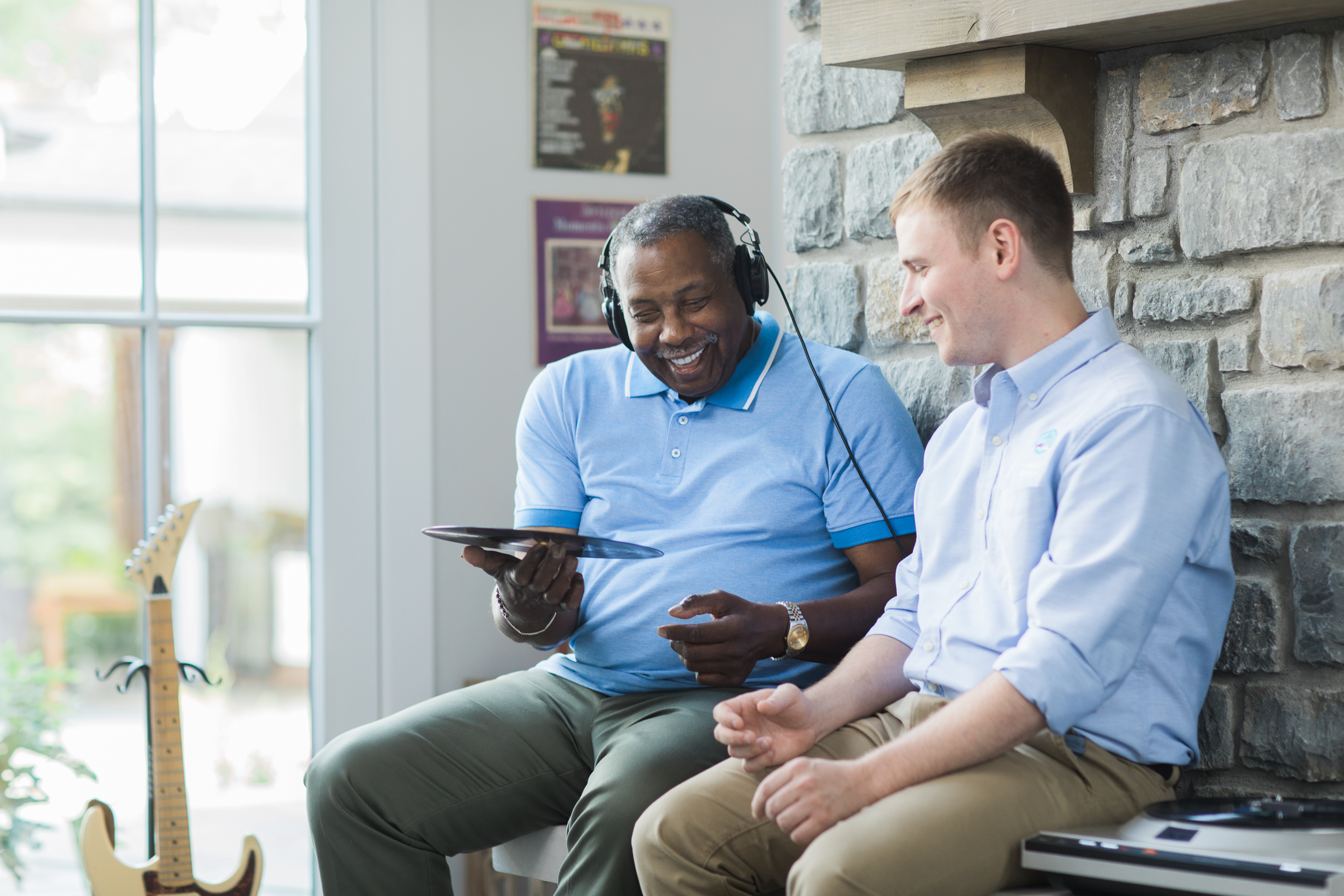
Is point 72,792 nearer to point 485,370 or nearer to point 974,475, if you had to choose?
point 485,370

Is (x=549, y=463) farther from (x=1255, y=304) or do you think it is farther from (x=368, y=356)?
(x=1255, y=304)

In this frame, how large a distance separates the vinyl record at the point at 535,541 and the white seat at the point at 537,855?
0.42 meters

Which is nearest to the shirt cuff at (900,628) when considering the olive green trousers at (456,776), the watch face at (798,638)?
the watch face at (798,638)

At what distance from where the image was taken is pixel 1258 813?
46.9 inches

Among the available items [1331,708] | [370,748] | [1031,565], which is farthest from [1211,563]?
[370,748]

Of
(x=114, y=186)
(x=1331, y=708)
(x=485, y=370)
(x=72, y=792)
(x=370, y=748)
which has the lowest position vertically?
(x=72, y=792)

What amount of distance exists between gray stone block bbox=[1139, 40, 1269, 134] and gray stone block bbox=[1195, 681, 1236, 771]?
0.72 metres

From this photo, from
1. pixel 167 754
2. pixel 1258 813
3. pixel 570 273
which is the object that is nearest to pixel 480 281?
pixel 570 273

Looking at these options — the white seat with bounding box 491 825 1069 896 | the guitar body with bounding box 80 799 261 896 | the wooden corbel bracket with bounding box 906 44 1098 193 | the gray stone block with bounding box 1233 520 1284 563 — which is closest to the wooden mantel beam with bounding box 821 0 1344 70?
the wooden corbel bracket with bounding box 906 44 1098 193

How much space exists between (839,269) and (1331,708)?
0.98 meters

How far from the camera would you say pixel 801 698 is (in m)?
1.48

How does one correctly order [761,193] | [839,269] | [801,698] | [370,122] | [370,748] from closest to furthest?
[801,698], [370,748], [839,269], [370,122], [761,193]

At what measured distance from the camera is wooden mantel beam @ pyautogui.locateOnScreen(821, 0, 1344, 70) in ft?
4.78

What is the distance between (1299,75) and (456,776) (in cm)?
140
